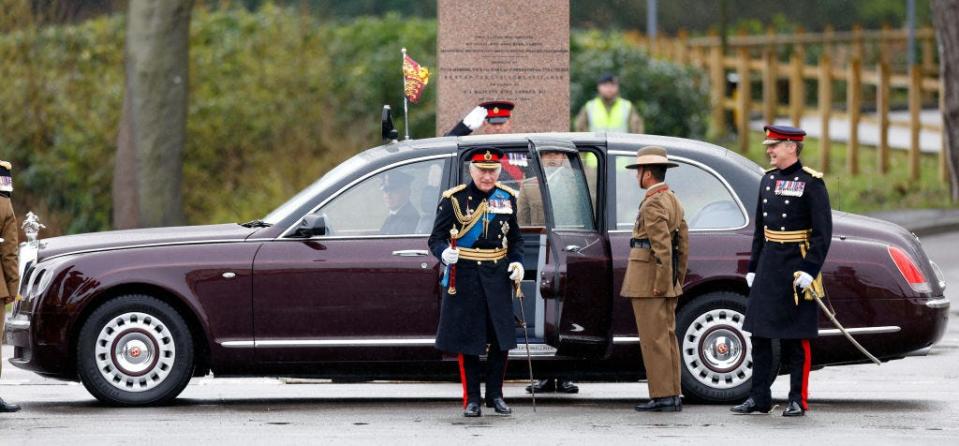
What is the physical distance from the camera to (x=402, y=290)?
37.0 feet

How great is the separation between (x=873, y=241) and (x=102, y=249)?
179 inches

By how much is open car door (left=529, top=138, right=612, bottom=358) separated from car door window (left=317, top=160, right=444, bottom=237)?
704 millimetres

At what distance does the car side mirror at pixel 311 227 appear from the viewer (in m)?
11.2

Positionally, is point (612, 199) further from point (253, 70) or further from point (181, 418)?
point (253, 70)

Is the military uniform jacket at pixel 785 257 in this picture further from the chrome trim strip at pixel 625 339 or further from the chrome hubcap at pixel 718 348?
the chrome trim strip at pixel 625 339

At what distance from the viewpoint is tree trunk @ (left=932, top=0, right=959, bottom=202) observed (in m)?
25.0

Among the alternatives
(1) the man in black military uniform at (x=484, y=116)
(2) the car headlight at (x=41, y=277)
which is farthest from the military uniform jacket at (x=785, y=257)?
(2) the car headlight at (x=41, y=277)

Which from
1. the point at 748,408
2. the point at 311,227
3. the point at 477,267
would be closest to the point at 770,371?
the point at 748,408

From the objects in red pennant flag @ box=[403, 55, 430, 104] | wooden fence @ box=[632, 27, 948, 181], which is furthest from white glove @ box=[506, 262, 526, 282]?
wooden fence @ box=[632, 27, 948, 181]

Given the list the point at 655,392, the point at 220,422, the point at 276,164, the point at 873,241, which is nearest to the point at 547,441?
the point at 655,392

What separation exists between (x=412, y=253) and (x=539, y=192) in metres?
0.82

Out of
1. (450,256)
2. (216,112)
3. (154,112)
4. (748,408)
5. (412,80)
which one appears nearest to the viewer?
(450,256)

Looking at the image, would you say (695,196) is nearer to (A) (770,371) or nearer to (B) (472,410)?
(A) (770,371)

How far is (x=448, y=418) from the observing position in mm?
→ 10984
